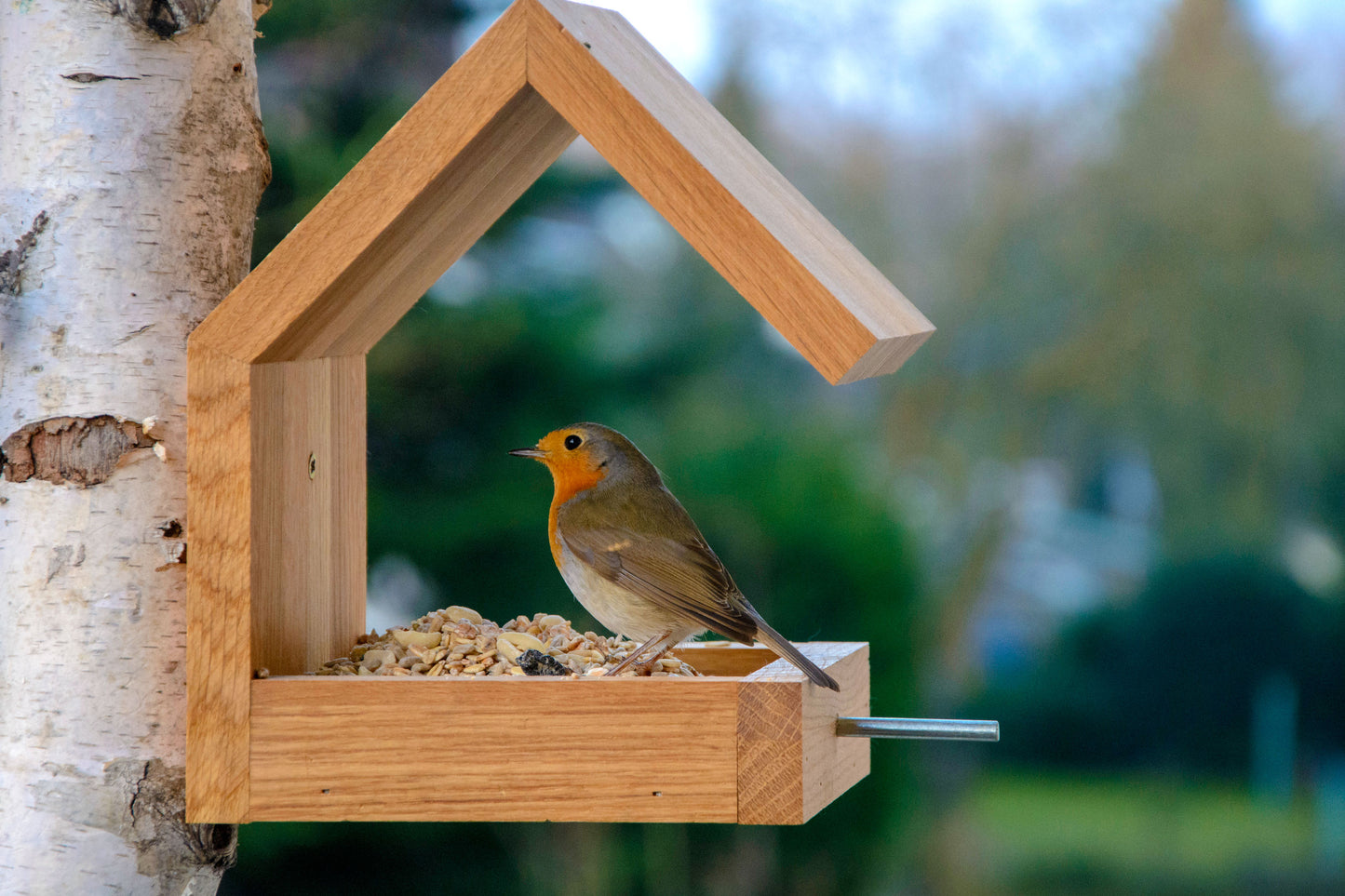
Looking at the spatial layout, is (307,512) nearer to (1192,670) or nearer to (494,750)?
(494,750)

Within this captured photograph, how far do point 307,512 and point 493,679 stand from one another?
33cm

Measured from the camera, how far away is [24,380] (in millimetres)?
1175

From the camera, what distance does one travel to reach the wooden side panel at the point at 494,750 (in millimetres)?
1118

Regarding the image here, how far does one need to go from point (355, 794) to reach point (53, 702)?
27 cm

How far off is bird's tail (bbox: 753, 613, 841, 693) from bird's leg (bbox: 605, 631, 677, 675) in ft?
0.30

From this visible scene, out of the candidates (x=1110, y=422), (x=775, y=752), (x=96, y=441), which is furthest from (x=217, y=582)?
(x=1110, y=422)

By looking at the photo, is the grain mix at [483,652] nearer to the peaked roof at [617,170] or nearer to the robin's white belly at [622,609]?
the robin's white belly at [622,609]

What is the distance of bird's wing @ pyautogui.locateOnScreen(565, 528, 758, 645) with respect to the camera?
4.22 ft

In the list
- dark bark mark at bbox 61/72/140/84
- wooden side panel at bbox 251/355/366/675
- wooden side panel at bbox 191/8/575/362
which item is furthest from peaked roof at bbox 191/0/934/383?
dark bark mark at bbox 61/72/140/84

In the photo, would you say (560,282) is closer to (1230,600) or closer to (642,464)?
(642,464)

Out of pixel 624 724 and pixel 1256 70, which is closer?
pixel 624 724

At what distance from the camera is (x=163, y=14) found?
47.8 inches

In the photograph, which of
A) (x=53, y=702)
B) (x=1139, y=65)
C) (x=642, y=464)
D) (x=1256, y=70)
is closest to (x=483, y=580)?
(x=642, y=464)

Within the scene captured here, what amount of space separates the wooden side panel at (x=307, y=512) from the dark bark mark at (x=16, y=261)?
0.73 feet
